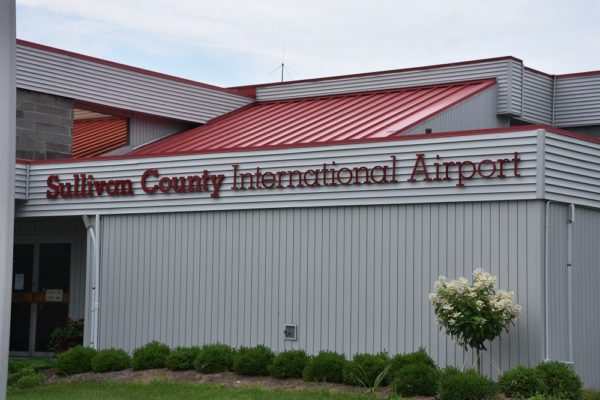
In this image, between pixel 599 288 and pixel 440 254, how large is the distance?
10.2 ft

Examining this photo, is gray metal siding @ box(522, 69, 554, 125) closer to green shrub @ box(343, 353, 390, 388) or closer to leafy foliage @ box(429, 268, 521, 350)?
leafy foliage @ box(429, 268, 521, 350)

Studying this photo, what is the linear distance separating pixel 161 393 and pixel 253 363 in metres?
2.02

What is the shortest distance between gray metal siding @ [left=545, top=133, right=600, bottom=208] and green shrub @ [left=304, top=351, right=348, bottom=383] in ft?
14.3

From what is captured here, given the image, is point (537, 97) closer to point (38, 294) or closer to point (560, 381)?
point (38, 294)

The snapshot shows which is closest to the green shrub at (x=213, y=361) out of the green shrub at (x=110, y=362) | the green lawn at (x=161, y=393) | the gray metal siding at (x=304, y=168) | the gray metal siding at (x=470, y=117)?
the green lawn at (x=161, y=393)

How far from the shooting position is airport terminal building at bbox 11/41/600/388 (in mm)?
18172

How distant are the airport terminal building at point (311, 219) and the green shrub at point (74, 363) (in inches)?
67.5

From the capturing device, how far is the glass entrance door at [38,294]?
26156mm

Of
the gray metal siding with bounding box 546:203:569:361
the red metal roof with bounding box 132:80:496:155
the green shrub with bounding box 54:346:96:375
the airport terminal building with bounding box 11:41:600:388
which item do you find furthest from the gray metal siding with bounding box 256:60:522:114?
the green shrub with bounding box 54:346:96:375

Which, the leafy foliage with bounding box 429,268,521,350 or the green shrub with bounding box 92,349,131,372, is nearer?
the leafy foliage with bounding box 429,268,521,350

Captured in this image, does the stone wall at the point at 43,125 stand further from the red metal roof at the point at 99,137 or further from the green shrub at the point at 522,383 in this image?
the green shrub at the point at 522,383

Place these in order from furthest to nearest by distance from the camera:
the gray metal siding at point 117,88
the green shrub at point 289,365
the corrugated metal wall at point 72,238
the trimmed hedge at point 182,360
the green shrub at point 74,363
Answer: the gray metal siding at point 117,88
the corrugated metal wall at point 72,238
the green shrub at point 74,363
the trimmed hedge at point 182,360
the green shrub at point 289,365

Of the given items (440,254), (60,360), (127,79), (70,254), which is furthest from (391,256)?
(127,79)

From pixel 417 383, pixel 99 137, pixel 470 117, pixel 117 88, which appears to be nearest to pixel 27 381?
pixel 417 383
